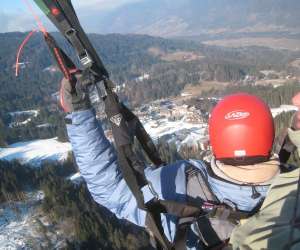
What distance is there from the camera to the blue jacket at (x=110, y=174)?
3.00 m

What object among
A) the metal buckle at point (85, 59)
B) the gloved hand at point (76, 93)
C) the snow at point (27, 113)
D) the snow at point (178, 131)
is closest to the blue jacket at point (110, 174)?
the gloved hand at point (76, 93)

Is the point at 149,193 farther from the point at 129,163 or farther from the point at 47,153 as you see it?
the point at 47,153

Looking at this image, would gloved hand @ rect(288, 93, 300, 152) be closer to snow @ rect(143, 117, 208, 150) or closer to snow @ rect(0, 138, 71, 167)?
snow @ rect(143, 117, 208, 150)

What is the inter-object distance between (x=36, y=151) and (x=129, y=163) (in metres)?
71.6

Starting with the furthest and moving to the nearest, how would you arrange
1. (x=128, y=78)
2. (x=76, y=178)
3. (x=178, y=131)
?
(x=128, y=78), (x=178, y=131), (x=76, y=178)

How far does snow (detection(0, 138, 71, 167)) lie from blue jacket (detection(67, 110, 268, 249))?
59.7 meters

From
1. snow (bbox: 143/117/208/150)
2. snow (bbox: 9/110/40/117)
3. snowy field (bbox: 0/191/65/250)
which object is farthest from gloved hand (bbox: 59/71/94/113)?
snow (bbox: 9/110/40/117)

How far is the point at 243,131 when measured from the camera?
2.79 metres

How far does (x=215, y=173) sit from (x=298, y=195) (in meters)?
1.17

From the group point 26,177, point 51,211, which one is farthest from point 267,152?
point 26,177

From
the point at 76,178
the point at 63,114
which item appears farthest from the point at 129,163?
the point at 76,178

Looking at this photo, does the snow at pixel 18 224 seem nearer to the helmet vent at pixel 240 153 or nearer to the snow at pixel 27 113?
the helmet vent at pixel 240 153

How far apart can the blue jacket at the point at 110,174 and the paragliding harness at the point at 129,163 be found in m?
0.10

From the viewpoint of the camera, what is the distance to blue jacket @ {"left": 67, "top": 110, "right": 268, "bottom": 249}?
3.00m
